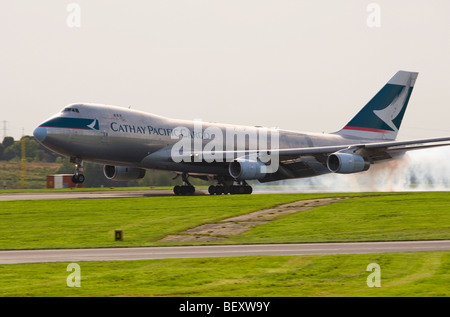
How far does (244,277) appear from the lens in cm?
2064

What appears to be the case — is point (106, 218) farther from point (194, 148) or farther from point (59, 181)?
point (59, 181)

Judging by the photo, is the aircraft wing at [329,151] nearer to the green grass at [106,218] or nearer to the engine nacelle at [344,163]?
the engine nacelle at [344,163]

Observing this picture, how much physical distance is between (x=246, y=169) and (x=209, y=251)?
30690 mm

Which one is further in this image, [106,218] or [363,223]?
[106,218]

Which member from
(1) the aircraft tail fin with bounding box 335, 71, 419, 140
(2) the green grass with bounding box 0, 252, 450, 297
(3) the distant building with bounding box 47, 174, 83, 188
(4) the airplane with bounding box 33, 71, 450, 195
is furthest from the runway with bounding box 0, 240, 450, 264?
(3) the distant building with bounding box 47, 174, 83, 188

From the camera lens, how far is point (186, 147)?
6019 cm

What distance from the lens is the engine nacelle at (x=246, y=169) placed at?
57.2 metres

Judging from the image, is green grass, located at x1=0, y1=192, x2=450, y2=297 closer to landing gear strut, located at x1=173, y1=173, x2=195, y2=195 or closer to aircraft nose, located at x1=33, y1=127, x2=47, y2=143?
aircraft nose, located at x1=33, y1=127, x2=47, y2=143

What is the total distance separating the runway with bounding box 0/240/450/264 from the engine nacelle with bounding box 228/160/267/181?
2831 centimetres

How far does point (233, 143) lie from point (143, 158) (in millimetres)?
9197

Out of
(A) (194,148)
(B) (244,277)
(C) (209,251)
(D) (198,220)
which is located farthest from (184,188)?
(B) (244,277)

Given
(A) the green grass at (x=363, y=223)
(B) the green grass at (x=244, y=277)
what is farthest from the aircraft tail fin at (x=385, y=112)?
(B) the green grass at (x=244, y=277)

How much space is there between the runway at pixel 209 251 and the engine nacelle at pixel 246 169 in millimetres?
28315
